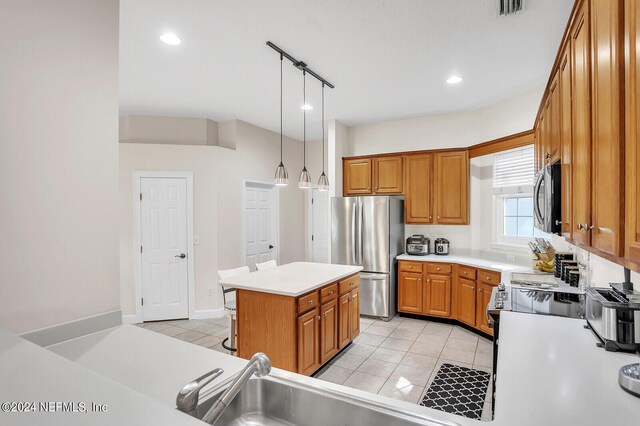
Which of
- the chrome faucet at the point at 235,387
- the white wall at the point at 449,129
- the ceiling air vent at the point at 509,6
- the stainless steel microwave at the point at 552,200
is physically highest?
the ceiling air vent at the point at 509,6

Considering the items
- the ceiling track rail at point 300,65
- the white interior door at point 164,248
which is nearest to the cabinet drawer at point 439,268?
the ceiling track rail at point 300,65

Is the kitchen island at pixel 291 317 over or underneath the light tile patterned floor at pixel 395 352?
over

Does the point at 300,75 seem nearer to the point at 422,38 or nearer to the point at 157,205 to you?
the point at 422,38

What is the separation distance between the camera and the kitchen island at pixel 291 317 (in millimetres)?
2668

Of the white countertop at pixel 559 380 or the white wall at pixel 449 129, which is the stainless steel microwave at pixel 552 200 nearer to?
the white countertop at pixel 559 380

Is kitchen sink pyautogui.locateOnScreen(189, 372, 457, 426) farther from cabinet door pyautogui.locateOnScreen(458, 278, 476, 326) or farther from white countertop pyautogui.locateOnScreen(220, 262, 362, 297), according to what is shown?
cabinet door pyautogui.locateOnScreen(458, 278, 476, 326)

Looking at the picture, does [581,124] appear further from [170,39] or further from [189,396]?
[170,39]

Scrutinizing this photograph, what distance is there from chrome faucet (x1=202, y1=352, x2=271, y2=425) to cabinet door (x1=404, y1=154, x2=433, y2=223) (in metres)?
4.11

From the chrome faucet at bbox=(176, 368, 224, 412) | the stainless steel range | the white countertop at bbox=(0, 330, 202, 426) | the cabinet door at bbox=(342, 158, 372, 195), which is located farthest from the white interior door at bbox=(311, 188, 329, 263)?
the white countertop at bbox=(0, 330, 202, 426)

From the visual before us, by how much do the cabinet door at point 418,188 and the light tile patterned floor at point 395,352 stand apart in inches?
59.3

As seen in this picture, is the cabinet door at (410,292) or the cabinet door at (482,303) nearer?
the cabinet door at (482,303)

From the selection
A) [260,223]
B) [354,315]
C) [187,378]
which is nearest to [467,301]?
[354,315]

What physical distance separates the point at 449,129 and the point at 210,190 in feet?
12.0

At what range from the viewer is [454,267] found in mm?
4297
